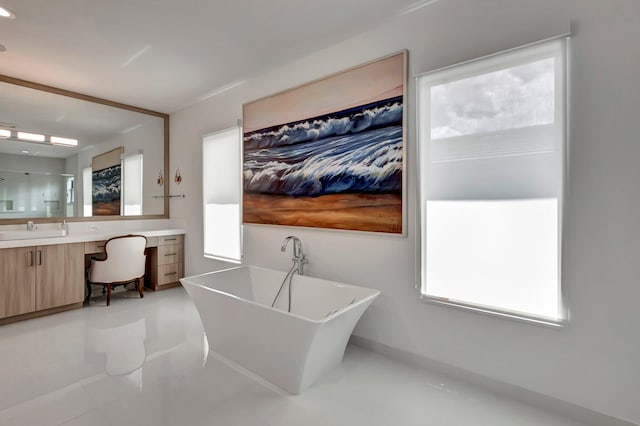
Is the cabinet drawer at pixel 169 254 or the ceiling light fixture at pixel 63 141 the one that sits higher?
the ceiling light fixture at pixel 63 141

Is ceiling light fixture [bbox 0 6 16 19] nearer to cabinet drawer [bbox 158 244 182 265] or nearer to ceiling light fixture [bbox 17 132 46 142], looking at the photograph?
ceiling light fixture [bbox 17 132 46 142]

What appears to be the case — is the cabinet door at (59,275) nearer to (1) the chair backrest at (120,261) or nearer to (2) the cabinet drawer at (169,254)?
(1) the chair backrest at (120,261)

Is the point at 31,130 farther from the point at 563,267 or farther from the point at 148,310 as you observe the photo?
the point at 563,267

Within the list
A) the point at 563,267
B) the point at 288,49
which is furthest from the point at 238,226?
the point at 563,267

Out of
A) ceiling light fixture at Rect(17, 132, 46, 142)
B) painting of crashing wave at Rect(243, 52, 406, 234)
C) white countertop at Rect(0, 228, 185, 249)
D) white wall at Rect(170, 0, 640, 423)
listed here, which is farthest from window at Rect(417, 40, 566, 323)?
ceiling light fixture at Rect(17, 132, 46, 142)

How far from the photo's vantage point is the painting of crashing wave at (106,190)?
4.21 metres

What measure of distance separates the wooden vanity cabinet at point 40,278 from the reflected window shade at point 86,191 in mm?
661

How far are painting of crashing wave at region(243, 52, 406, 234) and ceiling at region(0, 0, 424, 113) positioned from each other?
0.40m

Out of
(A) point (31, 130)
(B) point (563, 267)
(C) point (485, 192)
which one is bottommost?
(B) point (563, 267)

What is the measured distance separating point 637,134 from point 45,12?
4.03 metres

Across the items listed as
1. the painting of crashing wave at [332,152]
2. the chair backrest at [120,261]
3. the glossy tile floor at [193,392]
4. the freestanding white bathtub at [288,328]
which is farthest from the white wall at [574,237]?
the chair backrest at [120,261]

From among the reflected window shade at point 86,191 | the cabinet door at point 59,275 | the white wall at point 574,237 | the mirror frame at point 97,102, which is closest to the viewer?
the white wall at point 574,237

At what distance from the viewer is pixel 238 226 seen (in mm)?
3920

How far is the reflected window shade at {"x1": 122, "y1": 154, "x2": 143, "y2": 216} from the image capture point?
448cm
